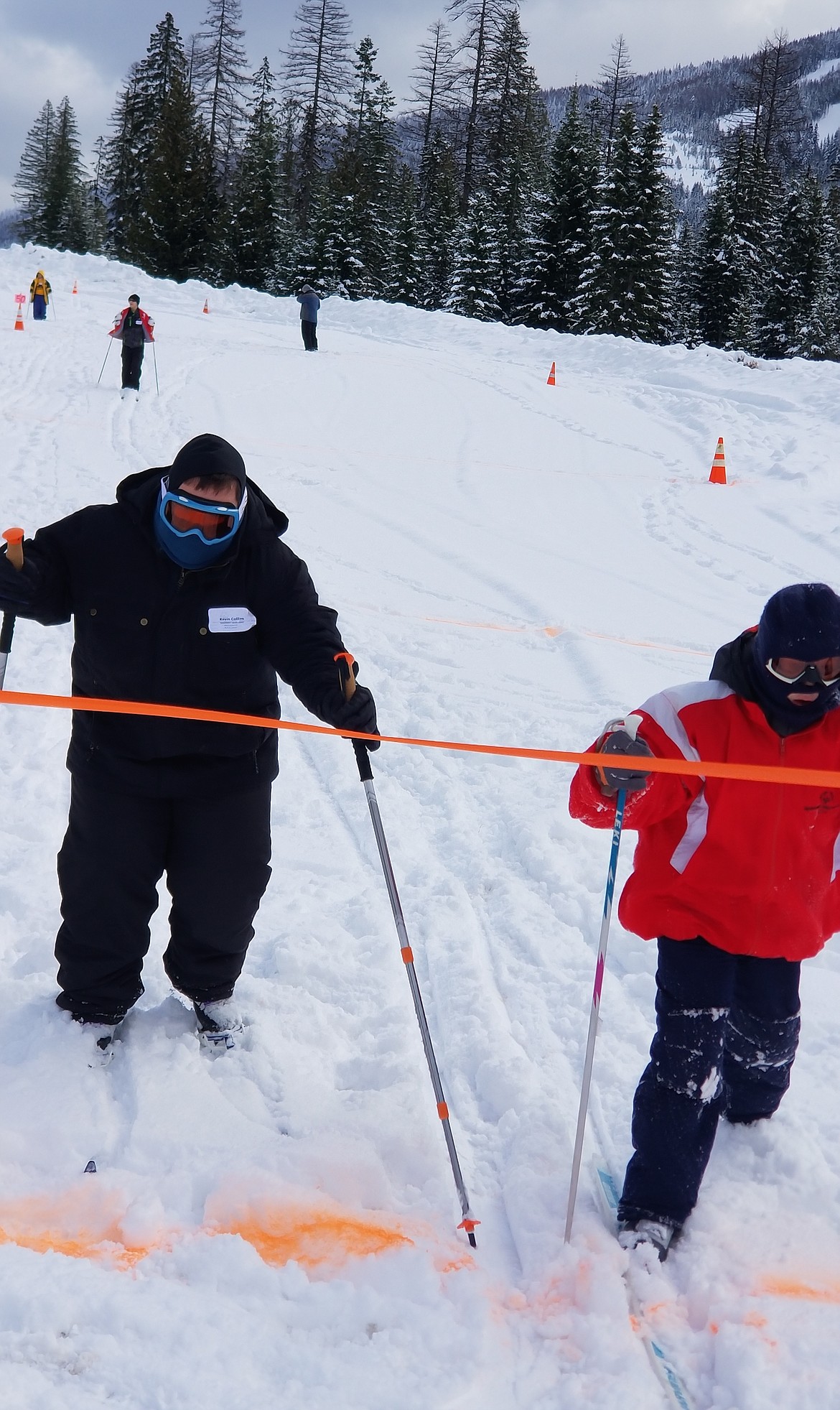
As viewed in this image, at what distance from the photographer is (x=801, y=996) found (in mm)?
3809

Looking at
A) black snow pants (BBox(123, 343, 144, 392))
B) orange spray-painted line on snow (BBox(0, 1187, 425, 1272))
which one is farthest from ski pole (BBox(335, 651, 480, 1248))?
black snow pants (BBox(123, 343, 144, 392))

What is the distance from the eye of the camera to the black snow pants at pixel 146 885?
2957mm

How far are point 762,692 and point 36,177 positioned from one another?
7350 centimetres

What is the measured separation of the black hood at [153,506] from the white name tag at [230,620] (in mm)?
177

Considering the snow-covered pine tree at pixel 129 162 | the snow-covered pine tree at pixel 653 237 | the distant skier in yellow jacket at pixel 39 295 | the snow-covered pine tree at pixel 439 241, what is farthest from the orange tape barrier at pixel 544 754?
the snow-covered pine tree at pixel 129 162

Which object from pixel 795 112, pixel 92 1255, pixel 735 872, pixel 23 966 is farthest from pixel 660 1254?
pixel 795 112

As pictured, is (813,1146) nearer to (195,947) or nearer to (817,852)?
(817,852)

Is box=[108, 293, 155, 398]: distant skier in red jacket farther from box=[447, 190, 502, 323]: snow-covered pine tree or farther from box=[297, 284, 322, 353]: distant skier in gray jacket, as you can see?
box=[447, 190, 502, 323]: snow-covered pine tree

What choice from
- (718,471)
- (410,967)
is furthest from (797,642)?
(718,471)

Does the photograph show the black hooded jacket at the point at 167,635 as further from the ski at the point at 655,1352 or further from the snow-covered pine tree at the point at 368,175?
the snow-covered pine tree at the point at 368,175

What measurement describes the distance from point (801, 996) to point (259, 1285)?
2.22m

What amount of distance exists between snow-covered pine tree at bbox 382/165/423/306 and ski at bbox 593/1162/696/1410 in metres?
39.4

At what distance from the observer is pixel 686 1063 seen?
266 cm

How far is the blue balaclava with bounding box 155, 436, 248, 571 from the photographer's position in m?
2.72
